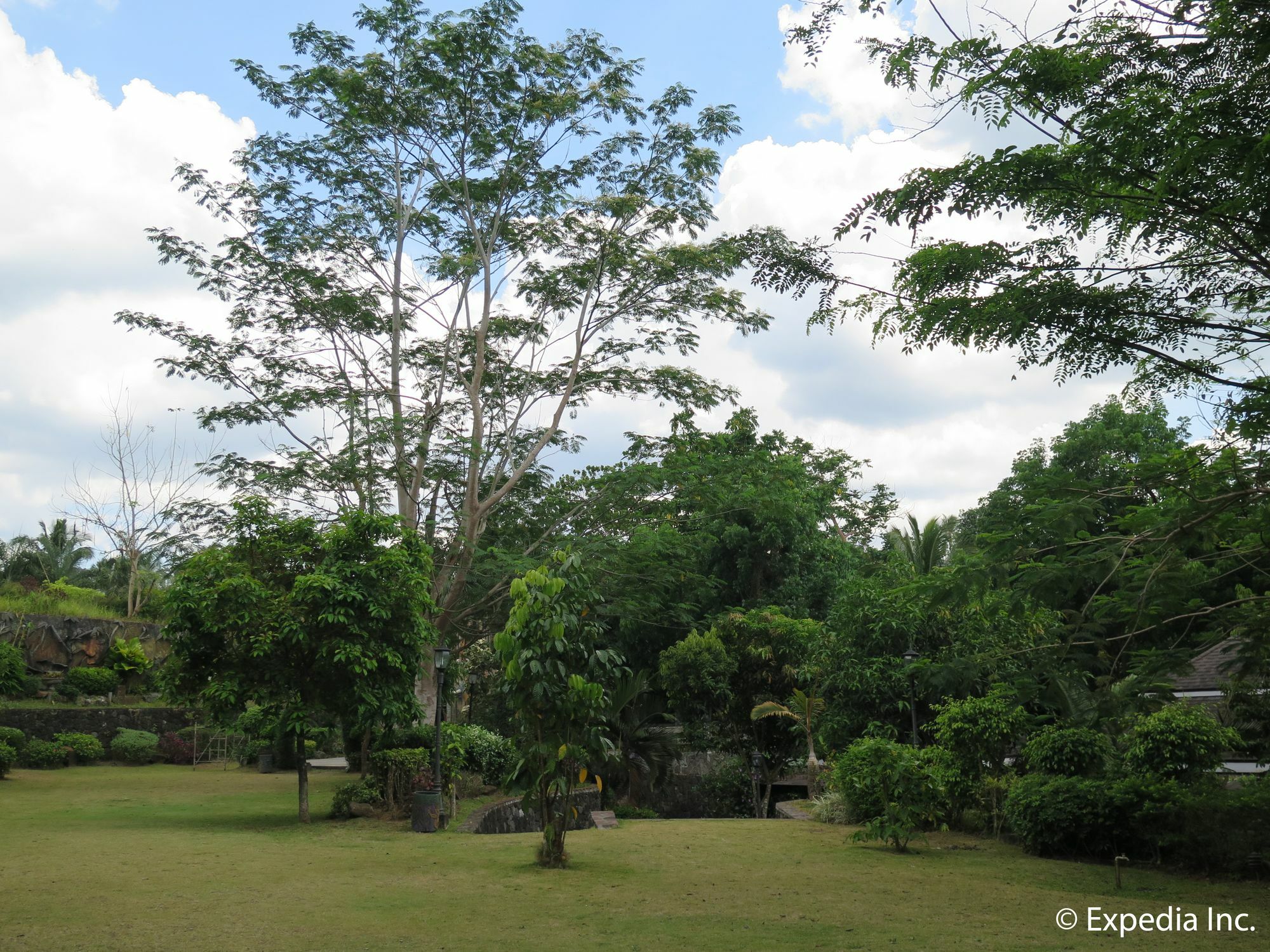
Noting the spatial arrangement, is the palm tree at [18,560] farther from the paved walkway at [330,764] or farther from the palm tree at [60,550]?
the paved walkway at [330,764]

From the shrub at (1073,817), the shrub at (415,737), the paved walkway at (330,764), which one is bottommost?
the paved walkway at (330,764)

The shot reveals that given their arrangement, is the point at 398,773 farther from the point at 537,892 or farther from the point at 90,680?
the point at 90,680

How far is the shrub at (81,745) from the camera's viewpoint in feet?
70.9

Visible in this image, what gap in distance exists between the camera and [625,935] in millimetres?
6590

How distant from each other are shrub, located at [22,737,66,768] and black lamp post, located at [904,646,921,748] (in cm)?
1826

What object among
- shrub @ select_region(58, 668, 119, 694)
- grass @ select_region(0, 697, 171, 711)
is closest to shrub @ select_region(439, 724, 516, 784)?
grass @ select_region(0, 697, 171, 711)

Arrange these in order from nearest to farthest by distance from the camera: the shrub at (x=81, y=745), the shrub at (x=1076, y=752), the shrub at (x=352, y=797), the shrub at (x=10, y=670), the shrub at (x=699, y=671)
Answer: the shrub at (x=1076, y=752)
the shrub at (x=352, y=797)
the shrub at (x=10, y=670)
the shrub at (x=699, y=671)
the shrub at (x=81, y=745)

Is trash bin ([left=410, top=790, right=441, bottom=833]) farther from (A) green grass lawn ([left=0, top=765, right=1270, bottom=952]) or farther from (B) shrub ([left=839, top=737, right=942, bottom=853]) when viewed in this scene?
(B) shrub ([left=839, top=737, right=942, bottom=853])

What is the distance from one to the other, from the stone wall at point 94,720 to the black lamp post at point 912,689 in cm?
1878

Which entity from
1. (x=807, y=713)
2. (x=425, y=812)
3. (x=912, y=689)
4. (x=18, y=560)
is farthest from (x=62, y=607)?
(x=912, y=689)

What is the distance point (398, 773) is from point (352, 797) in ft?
2.36

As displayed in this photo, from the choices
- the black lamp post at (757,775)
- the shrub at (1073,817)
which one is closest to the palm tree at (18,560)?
the black lamp post at (757,775)

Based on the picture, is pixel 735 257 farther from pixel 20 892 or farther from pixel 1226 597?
pixel 20 892

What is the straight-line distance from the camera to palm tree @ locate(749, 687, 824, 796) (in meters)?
18.3
